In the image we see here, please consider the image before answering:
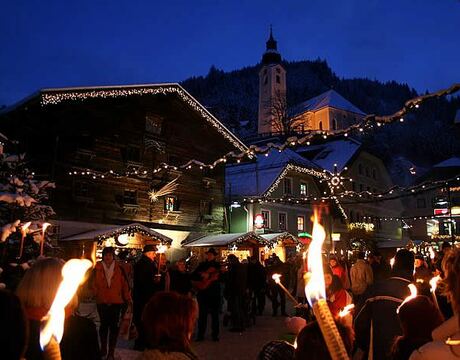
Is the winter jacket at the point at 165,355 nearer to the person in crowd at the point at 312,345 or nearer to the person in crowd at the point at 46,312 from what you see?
the person in crowd at the point at 46,312

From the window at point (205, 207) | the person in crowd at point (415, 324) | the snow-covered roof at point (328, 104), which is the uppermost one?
the snow-covered roof at point (328, 104)

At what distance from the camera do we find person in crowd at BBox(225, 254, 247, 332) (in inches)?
495

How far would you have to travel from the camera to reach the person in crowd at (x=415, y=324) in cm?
333

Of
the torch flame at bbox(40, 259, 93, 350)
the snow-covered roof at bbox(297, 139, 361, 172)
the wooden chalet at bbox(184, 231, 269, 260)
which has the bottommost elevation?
the torch flame at bbox(40, 259, 93, 350)

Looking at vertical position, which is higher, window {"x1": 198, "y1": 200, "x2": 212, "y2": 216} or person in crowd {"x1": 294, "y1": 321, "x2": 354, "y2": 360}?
window {"x1": 198, "y1": 200, "x2": 212, "y2": 216}

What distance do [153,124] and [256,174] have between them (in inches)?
365

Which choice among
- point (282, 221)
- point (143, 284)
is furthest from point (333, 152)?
point (143, 284)

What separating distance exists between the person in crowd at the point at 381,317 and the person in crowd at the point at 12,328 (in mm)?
3443

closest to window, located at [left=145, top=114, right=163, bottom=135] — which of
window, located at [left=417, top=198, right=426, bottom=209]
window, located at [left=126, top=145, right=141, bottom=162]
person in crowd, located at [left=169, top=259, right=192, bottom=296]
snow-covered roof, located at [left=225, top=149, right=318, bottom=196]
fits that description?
window, located at [left=126, top=145, right=141, bottom=162]

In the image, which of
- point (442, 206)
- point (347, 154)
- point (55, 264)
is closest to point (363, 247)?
point (347, 154)

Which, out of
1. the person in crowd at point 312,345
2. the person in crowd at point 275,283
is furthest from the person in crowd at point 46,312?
the person in crowd at point 275,283

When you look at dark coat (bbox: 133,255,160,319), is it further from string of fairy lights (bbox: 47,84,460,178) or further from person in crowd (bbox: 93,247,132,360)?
string of fairy lights (bbox: 47,84,460,178)

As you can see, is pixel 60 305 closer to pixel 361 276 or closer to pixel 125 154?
pixel 361 276

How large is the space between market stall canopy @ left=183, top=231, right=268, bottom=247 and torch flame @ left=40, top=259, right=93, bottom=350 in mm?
21335
